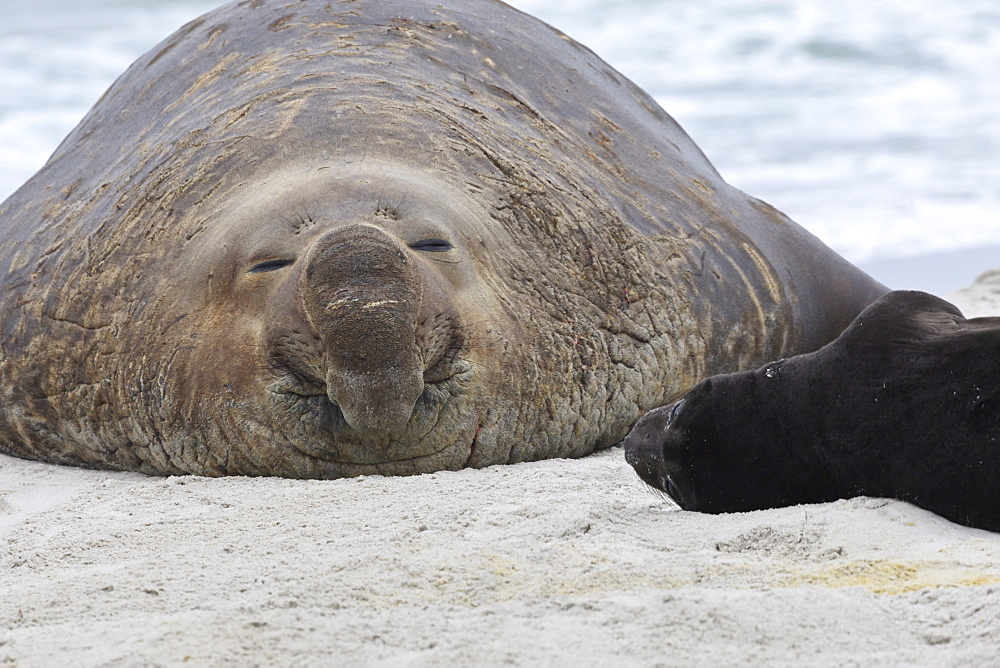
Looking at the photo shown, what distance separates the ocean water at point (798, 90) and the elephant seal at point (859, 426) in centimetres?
815

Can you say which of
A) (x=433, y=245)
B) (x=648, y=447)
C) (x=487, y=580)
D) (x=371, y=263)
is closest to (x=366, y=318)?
(x=371, y=263)

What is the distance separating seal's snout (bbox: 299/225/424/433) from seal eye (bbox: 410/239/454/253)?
25 cm

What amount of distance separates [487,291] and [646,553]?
4.42 feet

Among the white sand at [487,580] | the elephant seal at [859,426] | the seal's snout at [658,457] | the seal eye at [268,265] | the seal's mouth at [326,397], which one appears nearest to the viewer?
the white sand at [487,580]

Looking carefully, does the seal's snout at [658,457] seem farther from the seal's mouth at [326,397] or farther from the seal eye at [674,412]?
the seal's mouth at [326,397]

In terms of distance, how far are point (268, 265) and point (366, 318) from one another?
51 centimetres

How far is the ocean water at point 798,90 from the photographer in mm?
12641

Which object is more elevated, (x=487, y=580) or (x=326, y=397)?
(x=326, y=397)

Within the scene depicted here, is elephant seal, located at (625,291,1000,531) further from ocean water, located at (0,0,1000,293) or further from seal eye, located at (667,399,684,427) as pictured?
ocean water, located at (0,0,1000,293)

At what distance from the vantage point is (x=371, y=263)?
314 cm

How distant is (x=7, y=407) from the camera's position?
13.4 ft

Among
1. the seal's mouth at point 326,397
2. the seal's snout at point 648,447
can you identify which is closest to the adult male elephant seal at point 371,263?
the seal's mouth at point 326,397

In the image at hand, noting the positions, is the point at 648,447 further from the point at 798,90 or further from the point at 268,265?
the point at 798,90

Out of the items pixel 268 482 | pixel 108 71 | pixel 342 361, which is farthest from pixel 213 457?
pixel 108 71
